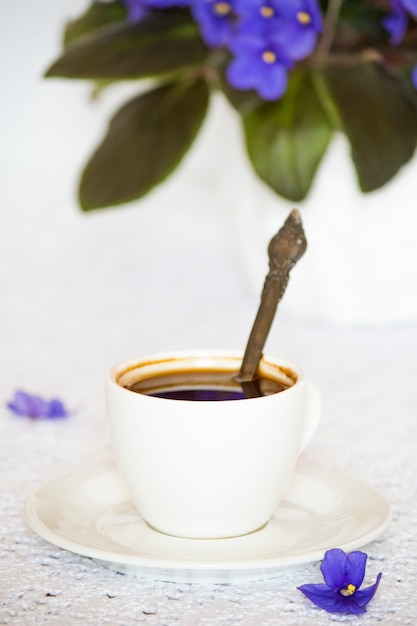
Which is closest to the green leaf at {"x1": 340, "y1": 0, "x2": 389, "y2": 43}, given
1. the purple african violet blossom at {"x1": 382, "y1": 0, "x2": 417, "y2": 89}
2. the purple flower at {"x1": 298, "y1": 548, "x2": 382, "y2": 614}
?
the purple african violet blossom at {"x1": 382, "y1": 0, "x2": 417, "y2": 89}

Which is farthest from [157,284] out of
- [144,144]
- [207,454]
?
[207,454]

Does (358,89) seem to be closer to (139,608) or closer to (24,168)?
(139,608)

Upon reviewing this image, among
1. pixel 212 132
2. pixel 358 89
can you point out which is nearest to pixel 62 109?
pixel 212 132

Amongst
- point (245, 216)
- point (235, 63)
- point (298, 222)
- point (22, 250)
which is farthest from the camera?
point (22, 250)

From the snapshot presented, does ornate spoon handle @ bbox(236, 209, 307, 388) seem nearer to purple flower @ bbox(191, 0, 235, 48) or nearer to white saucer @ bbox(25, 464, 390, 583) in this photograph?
white saucer @ bbox(25, 464, 390, 583)

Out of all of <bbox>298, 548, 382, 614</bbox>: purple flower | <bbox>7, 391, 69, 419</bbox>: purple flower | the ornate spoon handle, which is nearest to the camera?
<bbox>298, 548, 382, 614</bbox>: purple flower

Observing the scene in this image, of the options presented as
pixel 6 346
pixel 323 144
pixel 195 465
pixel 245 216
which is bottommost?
pixel 6 346
